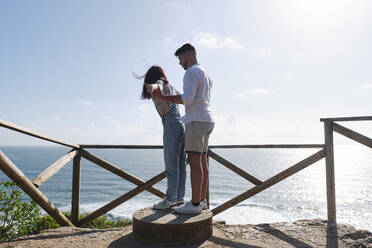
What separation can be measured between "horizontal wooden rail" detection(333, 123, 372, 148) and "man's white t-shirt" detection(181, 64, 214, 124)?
1853 millimetres

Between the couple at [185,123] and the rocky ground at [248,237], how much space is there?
51cm

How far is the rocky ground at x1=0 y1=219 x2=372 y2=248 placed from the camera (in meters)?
2.79

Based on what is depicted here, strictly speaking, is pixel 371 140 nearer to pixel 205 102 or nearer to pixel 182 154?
pixel 205 102

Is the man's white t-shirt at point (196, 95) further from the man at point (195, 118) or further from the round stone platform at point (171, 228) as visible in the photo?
the round stone platform at point (171, 228)

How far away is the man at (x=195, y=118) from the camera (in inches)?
110

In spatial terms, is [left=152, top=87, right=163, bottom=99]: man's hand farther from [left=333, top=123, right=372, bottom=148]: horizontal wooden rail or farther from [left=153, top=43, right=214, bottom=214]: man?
[left=333, top=123, right=372, bottom=148]: horizontal wooden rail

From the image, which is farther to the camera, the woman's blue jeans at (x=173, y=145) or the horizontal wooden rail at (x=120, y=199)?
the horizontal wooden rail at (x=120, y=199)

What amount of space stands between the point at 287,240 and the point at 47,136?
3.51m

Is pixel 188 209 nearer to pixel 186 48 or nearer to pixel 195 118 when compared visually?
pixel 195 118

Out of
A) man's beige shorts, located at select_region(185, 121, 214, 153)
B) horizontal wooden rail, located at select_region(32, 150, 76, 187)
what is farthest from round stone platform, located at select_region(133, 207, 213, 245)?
horizontal wooden rail, located at select_region(32, 150, 76, 187)

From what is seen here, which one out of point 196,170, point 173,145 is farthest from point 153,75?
point 196,170

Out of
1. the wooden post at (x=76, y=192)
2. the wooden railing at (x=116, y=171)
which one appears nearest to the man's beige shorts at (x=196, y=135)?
the wooden railing at (x=116, y=171)

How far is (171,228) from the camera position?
260 cm

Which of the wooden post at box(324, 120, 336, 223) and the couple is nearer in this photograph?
the couple
